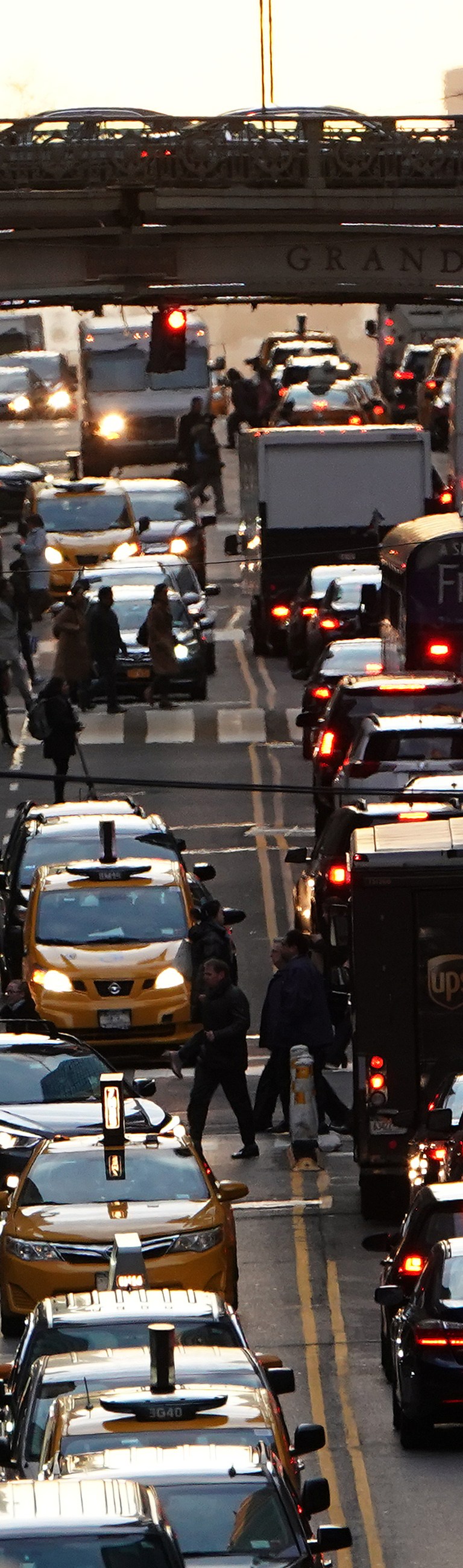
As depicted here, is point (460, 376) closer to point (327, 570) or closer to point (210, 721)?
point (327, 570)

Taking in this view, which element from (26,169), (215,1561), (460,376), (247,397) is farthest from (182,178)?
(215,1561)

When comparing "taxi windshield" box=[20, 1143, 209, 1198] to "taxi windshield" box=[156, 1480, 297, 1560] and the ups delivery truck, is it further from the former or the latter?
"taxi windshield" box=[156, 1480, 297, 1560]

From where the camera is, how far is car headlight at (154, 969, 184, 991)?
77.2 ft

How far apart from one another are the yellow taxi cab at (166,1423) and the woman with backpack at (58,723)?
21.3 meters

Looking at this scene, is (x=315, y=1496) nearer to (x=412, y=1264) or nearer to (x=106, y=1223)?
(x=412, y=1264)

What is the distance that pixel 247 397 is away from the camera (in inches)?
2554

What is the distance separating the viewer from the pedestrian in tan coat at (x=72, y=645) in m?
36.5

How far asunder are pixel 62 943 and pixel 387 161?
1176 inches

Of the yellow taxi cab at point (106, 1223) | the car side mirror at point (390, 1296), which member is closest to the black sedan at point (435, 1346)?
the car side mirror at point (390, 1296)

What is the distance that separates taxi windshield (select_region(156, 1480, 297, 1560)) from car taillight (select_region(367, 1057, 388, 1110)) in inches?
370

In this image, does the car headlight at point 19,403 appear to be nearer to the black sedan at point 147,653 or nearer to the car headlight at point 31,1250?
the black sedan at point 147,653

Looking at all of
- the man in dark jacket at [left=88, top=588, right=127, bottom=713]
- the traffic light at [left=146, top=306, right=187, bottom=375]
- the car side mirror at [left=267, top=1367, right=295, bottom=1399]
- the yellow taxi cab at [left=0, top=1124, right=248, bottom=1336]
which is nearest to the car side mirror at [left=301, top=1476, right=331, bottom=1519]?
the car side mirror at [left=267, top=1367, right=295, bottom=1399]

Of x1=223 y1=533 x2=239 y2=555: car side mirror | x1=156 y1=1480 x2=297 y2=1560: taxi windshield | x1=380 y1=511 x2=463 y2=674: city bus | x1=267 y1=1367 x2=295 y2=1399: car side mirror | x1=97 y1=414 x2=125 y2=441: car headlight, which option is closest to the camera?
x1=156 y1=1480 x2=297 y2=1560: taxi windshield

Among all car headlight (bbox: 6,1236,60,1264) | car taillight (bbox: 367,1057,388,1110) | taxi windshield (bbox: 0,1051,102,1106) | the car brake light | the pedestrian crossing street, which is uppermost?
car headlight (bbox: 6,1236,60,1264)
